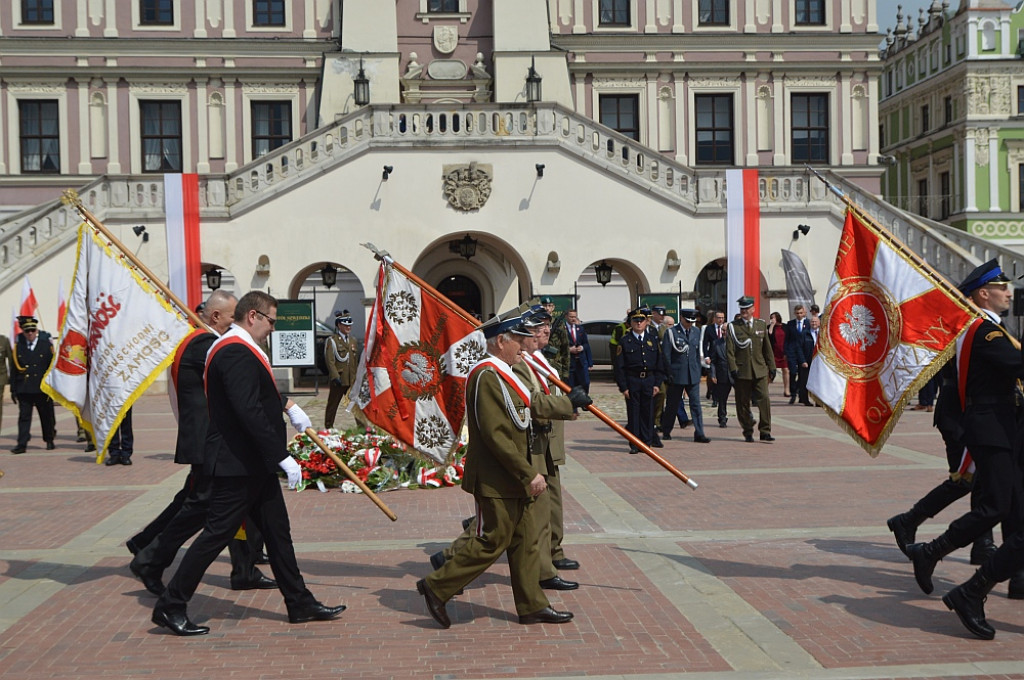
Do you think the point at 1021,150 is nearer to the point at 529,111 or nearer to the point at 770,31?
the point at 770,31

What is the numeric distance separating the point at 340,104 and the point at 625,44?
9478 mm

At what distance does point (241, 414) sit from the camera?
6395 mm

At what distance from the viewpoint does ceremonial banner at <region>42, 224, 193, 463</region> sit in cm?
877

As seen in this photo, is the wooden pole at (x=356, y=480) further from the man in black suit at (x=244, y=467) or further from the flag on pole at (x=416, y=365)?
the flag on pole at (x=416, y=365)

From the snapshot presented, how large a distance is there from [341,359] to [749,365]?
613cm

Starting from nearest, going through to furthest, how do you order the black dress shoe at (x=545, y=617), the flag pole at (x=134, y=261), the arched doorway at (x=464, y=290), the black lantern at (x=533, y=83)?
the black dress shoe at (x=545, y=617) < the flag pole at (x=134, y=261) < the black lantern at (x=533, y=83) < the arched doorway at (x=464, y=290)

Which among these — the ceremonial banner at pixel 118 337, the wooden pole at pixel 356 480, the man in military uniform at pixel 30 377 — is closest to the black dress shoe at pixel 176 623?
the wooden pole at pixel 356 480

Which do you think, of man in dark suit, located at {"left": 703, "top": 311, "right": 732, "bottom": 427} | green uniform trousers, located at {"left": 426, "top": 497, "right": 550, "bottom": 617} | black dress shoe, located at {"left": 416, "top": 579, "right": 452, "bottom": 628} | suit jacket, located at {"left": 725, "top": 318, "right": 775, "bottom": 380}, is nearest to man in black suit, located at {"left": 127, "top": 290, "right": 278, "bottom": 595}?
black dress shoe, located at {"left": 416, "top": 579, "right": 452, "bottom": 628}

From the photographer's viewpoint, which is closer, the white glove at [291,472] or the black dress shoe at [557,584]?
the white glove at [291,472]

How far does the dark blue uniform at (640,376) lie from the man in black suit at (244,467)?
28.9 ft

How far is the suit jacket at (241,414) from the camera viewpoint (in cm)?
642

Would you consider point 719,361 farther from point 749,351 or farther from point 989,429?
point 989,429

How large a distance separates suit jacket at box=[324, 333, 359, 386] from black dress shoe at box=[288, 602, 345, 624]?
10.4 meters

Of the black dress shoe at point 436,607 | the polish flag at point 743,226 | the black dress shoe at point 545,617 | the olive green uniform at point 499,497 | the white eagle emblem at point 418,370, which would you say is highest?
the polish flag at point 743,226
